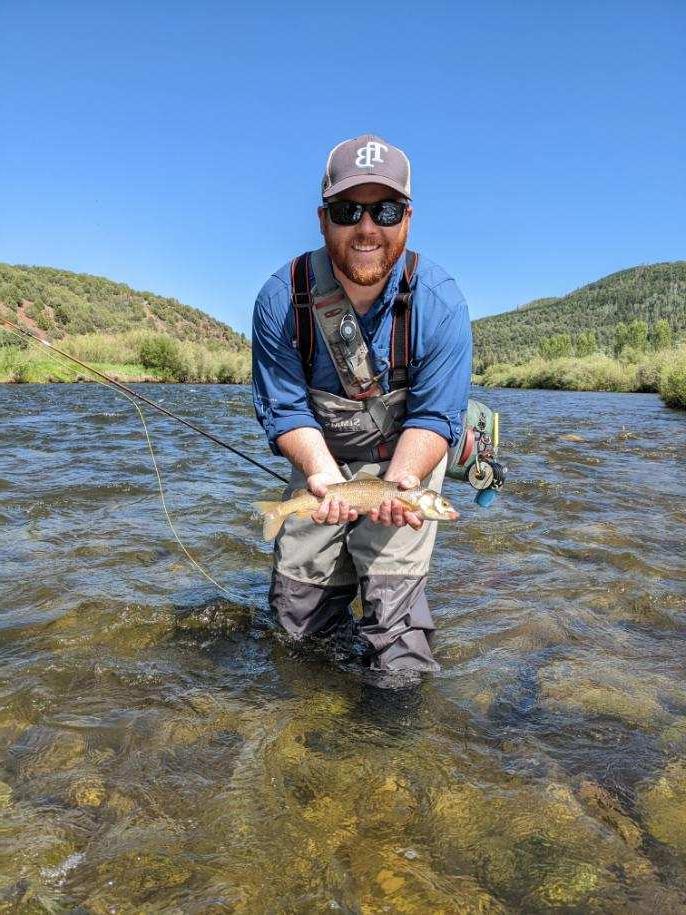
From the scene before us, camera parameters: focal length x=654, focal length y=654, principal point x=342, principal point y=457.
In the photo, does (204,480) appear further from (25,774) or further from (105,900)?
(105,900)

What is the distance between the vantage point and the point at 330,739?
10.3 feet

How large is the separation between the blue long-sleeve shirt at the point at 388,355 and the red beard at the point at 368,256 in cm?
11

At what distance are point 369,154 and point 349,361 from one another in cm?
109

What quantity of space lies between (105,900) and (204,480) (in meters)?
7.58

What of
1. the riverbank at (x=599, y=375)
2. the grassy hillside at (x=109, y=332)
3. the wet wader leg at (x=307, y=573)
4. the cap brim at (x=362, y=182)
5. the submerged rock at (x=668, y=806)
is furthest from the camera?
the riverbank at (x=599, y=375)

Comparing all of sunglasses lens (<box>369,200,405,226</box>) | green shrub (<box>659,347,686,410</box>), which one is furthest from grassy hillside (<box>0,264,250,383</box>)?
green shrub (<box>659,347,686,410</box>)

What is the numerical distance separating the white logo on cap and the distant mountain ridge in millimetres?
75599

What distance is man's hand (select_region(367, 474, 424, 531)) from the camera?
3.47 m

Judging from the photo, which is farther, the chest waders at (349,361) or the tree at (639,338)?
the tree at (639,338)

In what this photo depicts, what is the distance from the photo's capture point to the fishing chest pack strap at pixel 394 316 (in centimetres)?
369

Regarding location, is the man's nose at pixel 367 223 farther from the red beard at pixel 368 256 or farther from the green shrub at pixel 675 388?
the green shrub at pixel 675 388

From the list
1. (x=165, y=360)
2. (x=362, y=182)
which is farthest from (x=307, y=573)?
(x=165, y=360)

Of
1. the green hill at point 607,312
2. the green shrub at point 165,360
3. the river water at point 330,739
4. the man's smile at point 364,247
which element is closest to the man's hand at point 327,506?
the river water at point 330,739

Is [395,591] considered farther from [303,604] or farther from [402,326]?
[402,326]
